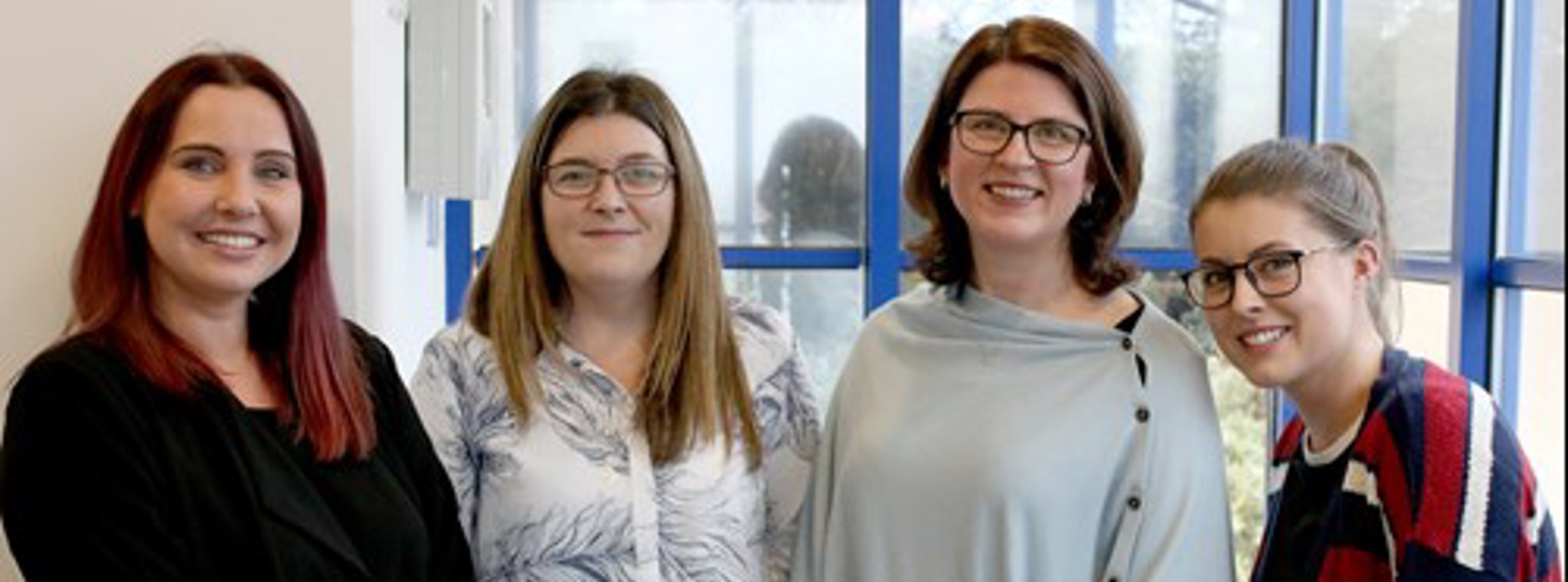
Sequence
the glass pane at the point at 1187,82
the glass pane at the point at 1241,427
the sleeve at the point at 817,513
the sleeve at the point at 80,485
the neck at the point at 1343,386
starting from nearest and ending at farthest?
the sleeve at the point at 80,485 < the neck at the point at 1343,386 < the sleeve at the point at 817,513 < the glass pane at the point at 1241,427 < the glass pane at the point at 1187,82

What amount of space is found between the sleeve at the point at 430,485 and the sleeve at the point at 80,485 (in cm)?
31

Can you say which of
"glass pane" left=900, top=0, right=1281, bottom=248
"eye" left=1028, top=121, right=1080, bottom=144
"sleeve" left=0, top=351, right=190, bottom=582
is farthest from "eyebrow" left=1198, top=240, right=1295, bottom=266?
"glass pane" left=900, top=0, right=1281, bottom=248

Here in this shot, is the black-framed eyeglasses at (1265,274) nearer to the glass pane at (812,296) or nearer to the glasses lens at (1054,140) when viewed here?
the glasses lens at (1054,140)

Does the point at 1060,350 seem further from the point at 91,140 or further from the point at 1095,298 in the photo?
the point at 91,140

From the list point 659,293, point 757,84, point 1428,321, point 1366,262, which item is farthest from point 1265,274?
point 757,84

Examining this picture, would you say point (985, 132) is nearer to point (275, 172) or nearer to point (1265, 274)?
point (1265, 274)

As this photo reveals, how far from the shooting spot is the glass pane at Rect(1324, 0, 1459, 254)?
384 cm

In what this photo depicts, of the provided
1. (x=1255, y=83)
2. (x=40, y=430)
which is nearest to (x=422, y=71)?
(x=40, y=430)

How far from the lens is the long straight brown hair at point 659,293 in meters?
1.73

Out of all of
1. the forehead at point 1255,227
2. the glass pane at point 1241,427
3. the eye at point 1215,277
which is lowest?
the glass pane at point 1241,427

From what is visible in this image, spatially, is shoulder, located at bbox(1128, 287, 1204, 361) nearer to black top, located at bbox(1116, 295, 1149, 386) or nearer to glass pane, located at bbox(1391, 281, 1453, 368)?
black top, located at bbox(1116, 295, 1149, 386)

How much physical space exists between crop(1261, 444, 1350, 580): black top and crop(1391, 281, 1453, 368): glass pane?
2.24 metres

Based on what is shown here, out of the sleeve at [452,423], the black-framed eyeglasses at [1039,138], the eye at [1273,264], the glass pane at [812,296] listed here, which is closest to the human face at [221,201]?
the sleeve at [452,423]

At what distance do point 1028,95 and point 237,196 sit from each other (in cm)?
92
